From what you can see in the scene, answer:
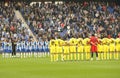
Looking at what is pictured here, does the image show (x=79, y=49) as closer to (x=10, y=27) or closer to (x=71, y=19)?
(x=10, y=27)

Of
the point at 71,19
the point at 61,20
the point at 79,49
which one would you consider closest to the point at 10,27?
the point at 61,20

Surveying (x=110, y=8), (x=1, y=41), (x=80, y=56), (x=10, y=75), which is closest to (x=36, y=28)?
(x=1, y=41)

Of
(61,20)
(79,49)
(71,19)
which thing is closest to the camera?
(79,49)

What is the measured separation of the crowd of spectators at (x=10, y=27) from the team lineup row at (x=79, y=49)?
13.3 meters

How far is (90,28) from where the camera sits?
59.7 m

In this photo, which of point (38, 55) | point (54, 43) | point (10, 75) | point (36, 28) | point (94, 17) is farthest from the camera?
point (94, 17)

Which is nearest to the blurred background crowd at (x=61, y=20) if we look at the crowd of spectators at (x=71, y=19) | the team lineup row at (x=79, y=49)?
the crowd of spectators at (x=71, y=19)

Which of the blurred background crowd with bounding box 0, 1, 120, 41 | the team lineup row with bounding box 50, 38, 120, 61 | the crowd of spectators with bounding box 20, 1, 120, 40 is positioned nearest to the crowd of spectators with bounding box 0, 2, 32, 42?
the blurred background crowd with bounding box 0, 1, 120, 41

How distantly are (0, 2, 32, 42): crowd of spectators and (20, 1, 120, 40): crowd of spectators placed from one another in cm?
168

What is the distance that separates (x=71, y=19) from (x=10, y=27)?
8.17 meters

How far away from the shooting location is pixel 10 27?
5500cm

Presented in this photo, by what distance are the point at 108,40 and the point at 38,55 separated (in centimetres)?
1095

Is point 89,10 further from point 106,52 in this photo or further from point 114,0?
point 106,52

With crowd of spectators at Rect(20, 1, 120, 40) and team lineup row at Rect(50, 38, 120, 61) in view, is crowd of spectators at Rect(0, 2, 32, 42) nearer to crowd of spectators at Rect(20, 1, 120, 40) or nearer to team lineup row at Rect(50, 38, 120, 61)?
crowd of spectators at Rect(20, 1, 120, 40)
